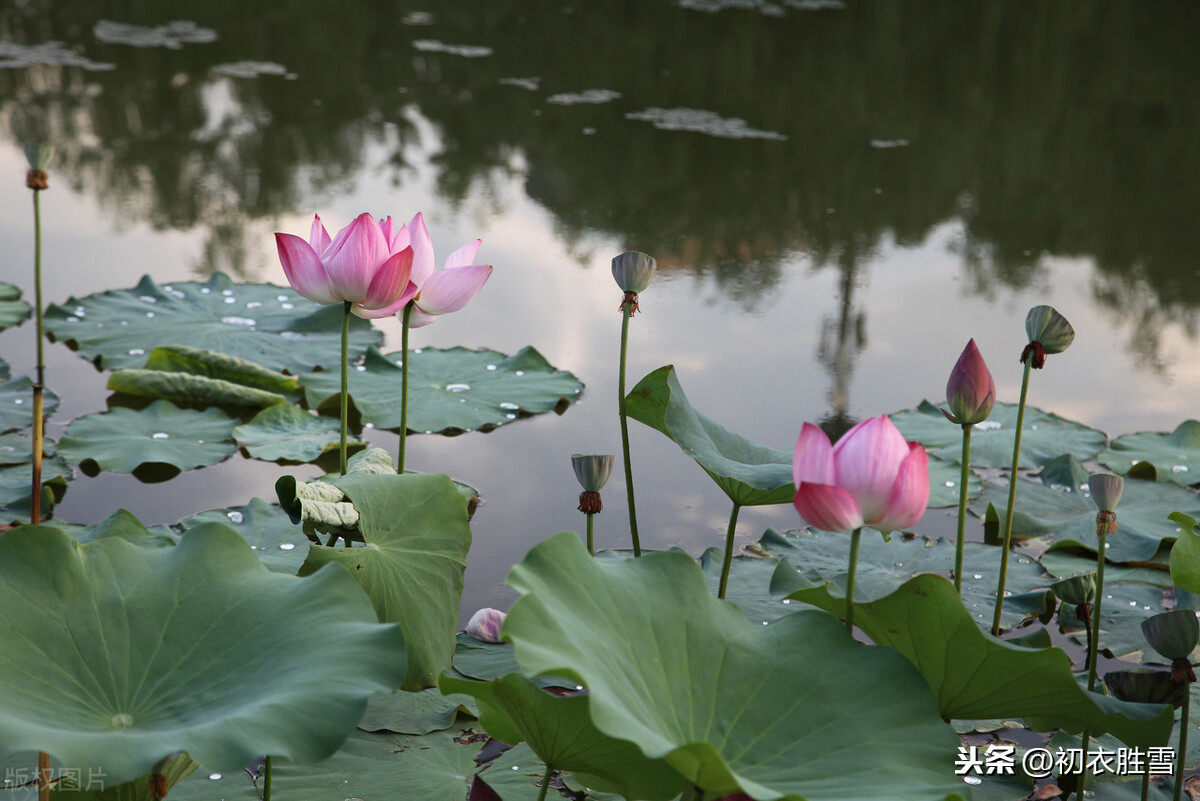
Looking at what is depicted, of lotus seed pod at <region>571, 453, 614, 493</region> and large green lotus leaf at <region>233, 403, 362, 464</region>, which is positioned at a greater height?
lotus seed pod at <region>571, 453, 614, 493</region>

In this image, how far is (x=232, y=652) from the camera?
2.49ft

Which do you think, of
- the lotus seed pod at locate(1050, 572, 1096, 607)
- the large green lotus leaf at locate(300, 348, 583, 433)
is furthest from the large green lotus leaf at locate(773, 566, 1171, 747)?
the large green lotus leaf at locate(300, 348, 583, 433)

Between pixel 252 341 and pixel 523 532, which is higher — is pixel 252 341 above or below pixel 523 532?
above

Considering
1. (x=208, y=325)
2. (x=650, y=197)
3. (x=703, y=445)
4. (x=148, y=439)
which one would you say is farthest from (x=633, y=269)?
(x=650, y=197)

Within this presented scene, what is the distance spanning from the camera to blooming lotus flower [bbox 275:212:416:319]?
101 cm

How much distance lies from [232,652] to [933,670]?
54 cm

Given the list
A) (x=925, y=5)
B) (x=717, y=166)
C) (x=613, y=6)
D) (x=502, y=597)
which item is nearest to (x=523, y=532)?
(x=502, y=597)

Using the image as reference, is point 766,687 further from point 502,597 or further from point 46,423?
point 46,423

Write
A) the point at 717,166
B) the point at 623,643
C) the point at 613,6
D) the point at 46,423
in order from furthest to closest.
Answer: the point at 613,6, the point at 717,166, the point at 46,423, the point at 623,643

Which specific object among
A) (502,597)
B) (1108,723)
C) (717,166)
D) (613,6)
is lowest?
(502,597)

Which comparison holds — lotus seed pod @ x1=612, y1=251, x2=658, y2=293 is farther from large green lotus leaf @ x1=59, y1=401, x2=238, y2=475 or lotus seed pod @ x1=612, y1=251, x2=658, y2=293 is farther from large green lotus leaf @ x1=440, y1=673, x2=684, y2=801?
large green lotus leaf @ x1=59, y1=401, x2=238, y2=475

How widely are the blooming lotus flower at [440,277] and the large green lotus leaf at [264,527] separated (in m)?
0.33

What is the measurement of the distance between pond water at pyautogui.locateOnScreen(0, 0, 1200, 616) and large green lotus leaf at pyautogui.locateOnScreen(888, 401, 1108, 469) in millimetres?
121

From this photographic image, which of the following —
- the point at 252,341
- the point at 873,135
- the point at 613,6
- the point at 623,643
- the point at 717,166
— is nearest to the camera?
the point at 623,643
